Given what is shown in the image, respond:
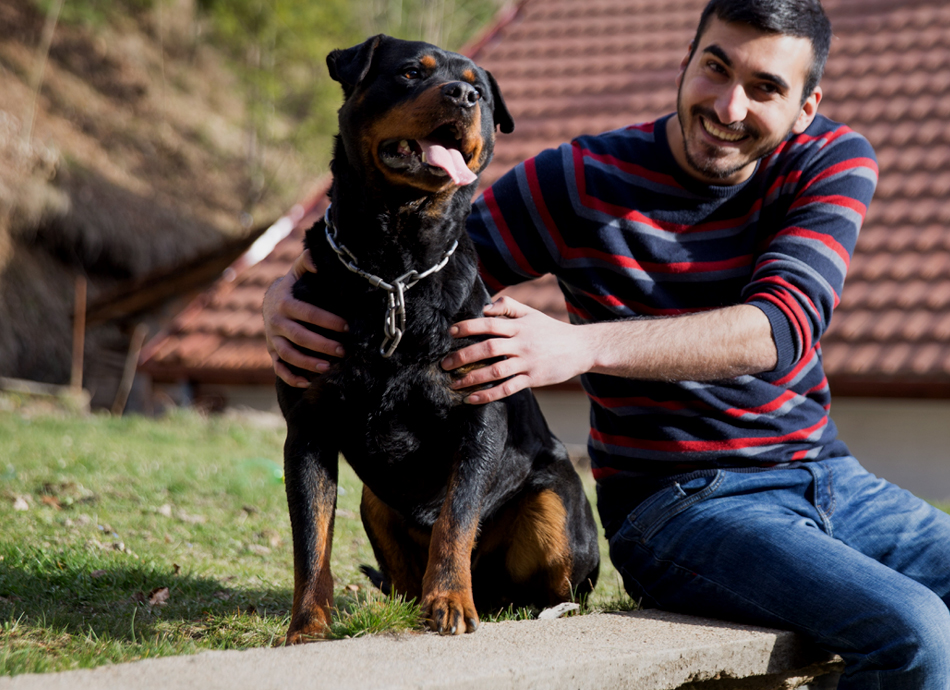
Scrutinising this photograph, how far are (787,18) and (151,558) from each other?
2753 millimetres

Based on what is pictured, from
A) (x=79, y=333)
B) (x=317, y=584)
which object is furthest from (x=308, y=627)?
(x=79, y=333)

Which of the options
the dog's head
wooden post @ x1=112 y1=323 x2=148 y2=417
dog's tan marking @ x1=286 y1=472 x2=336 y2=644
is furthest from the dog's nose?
wooden post @ x1=112 y1=323 x2=148 y2=417

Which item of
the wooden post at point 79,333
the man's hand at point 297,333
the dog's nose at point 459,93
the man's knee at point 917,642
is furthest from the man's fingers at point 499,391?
the wooden post at point 79,333

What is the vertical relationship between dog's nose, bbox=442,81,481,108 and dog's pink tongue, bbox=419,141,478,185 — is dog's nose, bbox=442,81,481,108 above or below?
above

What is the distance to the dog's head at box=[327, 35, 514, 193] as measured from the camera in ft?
7.65

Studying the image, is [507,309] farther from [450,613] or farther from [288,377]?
[450,613]

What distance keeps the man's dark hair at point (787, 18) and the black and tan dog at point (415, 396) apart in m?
0.75

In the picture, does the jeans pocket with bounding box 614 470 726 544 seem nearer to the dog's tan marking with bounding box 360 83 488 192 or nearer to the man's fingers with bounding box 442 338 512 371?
the man's fingers with bounding box 442 338 512 371

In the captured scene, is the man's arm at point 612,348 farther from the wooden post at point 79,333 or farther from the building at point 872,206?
the wooden post at point 79,333

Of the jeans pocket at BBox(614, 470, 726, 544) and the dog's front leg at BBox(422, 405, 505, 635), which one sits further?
the jeans pocket at BBox(614, 470, 726, 544)

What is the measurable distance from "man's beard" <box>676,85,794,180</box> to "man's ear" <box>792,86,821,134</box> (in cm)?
9

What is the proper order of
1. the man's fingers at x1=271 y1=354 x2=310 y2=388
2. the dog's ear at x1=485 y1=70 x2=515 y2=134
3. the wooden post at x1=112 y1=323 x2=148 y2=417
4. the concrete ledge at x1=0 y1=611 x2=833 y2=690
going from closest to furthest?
the concrete ledge at x1=0 y1=611 x2=833 y2=690 < the man's fingers at x1=271 y1=354 x2=310 y2=388 < the dog's ear at x1=485 y1=70 x2=515 y2=134 < the wooden post at x1=112 y1=323 x2=148 y2=417

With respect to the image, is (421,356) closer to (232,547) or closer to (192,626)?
(192,626)

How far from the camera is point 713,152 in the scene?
8.80 feet
